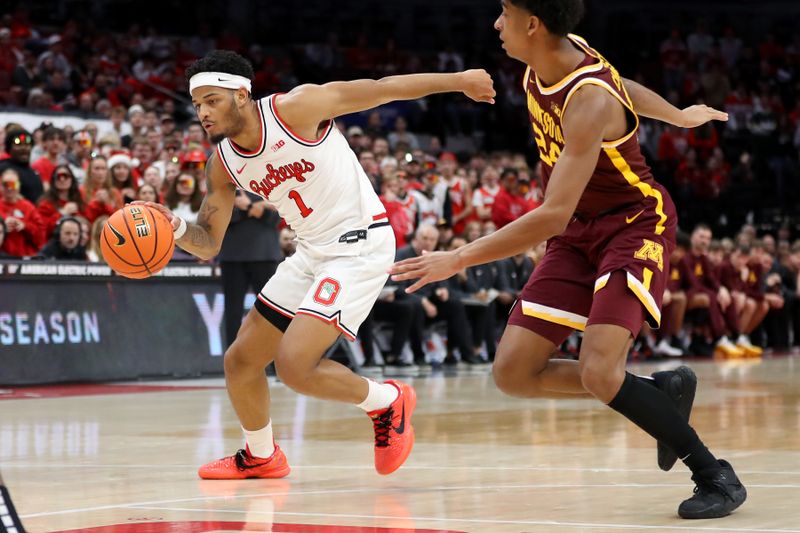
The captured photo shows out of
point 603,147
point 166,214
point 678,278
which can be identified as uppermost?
point 603,147

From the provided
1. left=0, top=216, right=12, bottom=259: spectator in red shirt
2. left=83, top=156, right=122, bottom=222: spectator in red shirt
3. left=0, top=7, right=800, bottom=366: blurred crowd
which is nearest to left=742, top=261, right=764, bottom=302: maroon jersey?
left=0, top=7, right=800, bottom=366: blurred crowd

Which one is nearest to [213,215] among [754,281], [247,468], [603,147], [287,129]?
[287,129]

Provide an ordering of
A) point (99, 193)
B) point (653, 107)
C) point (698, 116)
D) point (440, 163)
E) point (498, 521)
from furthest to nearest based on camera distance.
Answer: point (440, 163)
point (99, 193)
point (698, 116)
point (653, 107)
point (498, 521)

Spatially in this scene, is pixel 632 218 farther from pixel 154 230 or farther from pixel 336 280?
pixel 154 230

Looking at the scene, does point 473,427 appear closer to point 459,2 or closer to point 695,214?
point 695,214

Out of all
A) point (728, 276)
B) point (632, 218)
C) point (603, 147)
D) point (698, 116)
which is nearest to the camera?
point (603, 147)

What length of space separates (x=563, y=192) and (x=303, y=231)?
1.98m

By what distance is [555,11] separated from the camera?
5.10 metres

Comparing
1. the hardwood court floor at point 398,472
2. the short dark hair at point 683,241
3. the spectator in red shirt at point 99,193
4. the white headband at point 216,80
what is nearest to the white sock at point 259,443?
the hardwood court floor at point 398,472

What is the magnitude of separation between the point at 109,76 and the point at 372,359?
26.6 ft

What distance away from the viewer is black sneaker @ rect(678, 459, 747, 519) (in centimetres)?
500

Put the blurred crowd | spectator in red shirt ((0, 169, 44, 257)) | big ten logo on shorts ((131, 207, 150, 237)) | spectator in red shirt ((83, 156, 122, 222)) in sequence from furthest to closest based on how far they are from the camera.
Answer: the blurred crowd → spectator in red shirt ((83, 156, 122, 222)) → spectator in red shirt ((0, 169, 44, 257)) → big ten logo on shorts ((131, 207, 150, 237))

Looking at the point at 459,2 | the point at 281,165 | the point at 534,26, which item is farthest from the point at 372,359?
the point at 459,2

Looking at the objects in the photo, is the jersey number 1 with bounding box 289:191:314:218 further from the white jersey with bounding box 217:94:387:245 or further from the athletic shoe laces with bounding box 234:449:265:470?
the athletic shoe laces with bounding box 234:449:265:470
